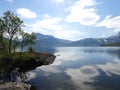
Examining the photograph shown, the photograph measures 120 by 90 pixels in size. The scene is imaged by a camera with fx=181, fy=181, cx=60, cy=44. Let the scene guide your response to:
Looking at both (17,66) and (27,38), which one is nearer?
(17,66)

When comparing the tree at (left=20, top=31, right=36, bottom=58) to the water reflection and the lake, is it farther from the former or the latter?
the lake

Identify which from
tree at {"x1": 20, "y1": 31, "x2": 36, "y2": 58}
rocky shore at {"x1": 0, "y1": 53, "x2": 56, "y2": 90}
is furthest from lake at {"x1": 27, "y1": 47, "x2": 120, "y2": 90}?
tree at {"x1": 20, "y1": 31, "x2": 36, "y2": 58}

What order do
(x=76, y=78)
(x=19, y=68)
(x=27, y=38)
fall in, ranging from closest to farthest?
(x=76, y=78) < (x=19, y=68) < (x=27, y=38)

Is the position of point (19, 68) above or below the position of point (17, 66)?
below

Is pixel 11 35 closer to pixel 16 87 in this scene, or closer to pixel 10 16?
pixel 10 16

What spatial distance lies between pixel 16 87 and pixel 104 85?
70.3 feet

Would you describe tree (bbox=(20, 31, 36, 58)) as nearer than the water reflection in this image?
No

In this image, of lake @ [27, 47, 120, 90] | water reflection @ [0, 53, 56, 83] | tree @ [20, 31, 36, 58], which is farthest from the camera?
tree @ [20, 31, 36, 58]

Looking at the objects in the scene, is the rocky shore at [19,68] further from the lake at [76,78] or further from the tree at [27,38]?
the tree at [27,38]

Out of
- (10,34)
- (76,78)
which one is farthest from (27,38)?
(76,78)

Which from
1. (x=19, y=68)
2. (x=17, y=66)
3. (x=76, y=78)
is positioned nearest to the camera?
(x=76, y=78)

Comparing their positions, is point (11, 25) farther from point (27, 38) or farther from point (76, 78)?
point (76, 78)

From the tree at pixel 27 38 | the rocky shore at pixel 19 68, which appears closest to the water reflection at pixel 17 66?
the rocky shore at pixel 19 68

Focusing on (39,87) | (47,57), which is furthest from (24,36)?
(39,87)
